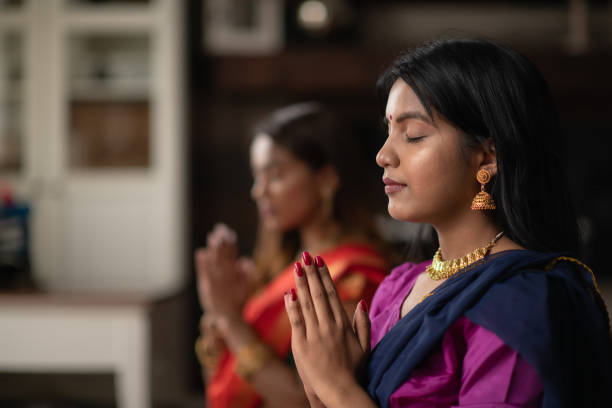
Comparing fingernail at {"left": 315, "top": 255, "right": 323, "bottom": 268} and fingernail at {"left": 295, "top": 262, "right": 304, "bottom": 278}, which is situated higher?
fingernail at {"left": 315, "top": 255, "right": 323, "bottom": 268}

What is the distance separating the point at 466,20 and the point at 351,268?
8.40 feet

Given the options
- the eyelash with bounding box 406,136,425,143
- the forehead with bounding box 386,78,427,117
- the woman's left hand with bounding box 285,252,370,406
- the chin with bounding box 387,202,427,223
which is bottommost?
the woman's left hand with bounding box 285,252,370,406

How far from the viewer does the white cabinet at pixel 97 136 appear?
2586mm

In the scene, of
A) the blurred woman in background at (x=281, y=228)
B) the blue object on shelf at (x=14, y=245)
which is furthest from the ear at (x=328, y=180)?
the blue object on shelf at (x=14, y=245)

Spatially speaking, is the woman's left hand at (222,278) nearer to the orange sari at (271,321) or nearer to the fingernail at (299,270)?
the orange sari at (271,321)

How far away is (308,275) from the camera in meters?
0.61

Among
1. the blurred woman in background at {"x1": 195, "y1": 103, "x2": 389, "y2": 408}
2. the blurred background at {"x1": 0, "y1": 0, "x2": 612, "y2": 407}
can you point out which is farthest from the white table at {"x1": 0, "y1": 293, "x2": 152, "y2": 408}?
the blurred woman in background at {"x1": 195, "y1": 103, "x2": 389, "y2": 408}

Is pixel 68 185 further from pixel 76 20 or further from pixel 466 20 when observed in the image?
pixel 466 20

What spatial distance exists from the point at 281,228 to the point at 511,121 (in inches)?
30.7

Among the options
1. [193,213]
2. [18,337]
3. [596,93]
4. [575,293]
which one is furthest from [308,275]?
[596,93]

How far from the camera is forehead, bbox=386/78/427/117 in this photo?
0.59 meters

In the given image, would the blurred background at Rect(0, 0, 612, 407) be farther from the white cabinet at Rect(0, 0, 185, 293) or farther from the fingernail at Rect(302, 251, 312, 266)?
the fingernail at Rect(302, 251, 312, 266)

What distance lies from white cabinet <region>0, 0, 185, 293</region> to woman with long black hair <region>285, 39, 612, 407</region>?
212cm

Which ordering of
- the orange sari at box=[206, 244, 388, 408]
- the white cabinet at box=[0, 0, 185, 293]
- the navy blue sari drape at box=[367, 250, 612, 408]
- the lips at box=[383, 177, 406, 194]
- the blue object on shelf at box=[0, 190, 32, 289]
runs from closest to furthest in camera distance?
1. the navy blue sari drape at box=[367, 250, 612, 408]
2. the lips at box=[383, 177, 406, 194]
3. the orange sari at box=[206, 244, 388, 408]
4. the blue object on shelf at box=[0, 190, 32, 289]
5. the white cabinet at box=[0, 0, 185, 293]
